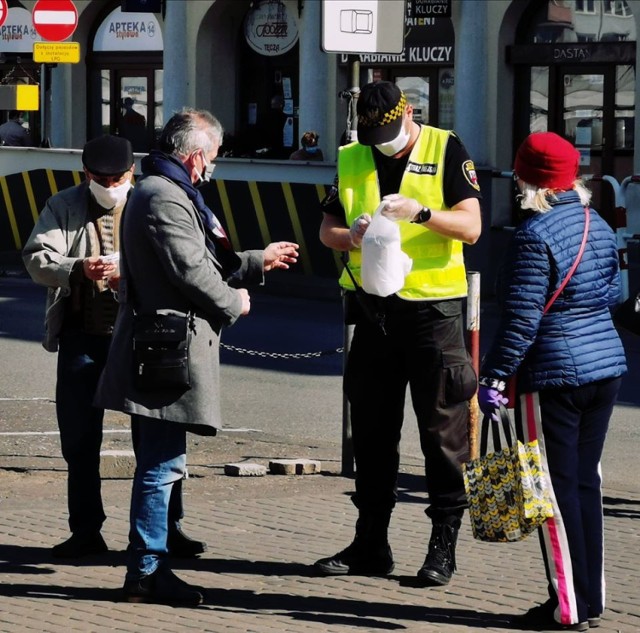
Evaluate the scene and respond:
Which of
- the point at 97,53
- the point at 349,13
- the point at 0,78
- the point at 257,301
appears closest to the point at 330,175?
the point at 257,301

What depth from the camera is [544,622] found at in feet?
18.6

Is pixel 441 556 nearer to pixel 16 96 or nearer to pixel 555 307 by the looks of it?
pixel 555 307

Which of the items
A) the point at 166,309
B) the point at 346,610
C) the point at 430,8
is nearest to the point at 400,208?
the point at 166,309

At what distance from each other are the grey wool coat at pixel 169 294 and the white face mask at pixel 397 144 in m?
0.78

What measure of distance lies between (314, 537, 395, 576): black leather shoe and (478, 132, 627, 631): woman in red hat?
33.6 inches

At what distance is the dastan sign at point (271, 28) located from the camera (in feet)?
99.8

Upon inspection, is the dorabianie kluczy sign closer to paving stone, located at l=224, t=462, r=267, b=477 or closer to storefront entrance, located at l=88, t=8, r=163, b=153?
storefront entrance, located at l=88, t=8, r=163, b=153

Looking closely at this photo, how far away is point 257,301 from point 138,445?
1146 cm

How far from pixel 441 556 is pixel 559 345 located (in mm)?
1144

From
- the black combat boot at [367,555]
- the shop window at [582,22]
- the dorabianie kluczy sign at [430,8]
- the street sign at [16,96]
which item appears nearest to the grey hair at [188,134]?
the black combat boot at [367,555]

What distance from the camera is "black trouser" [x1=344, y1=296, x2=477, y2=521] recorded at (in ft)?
20.5

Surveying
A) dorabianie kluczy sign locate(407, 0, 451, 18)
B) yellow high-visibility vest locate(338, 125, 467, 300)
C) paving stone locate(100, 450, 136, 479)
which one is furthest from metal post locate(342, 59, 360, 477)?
dorabianie kluczy sign locate(407, 0, 451, 18)

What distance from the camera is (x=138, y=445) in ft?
21.3

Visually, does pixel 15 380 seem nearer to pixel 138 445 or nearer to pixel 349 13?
pixel 349 13
